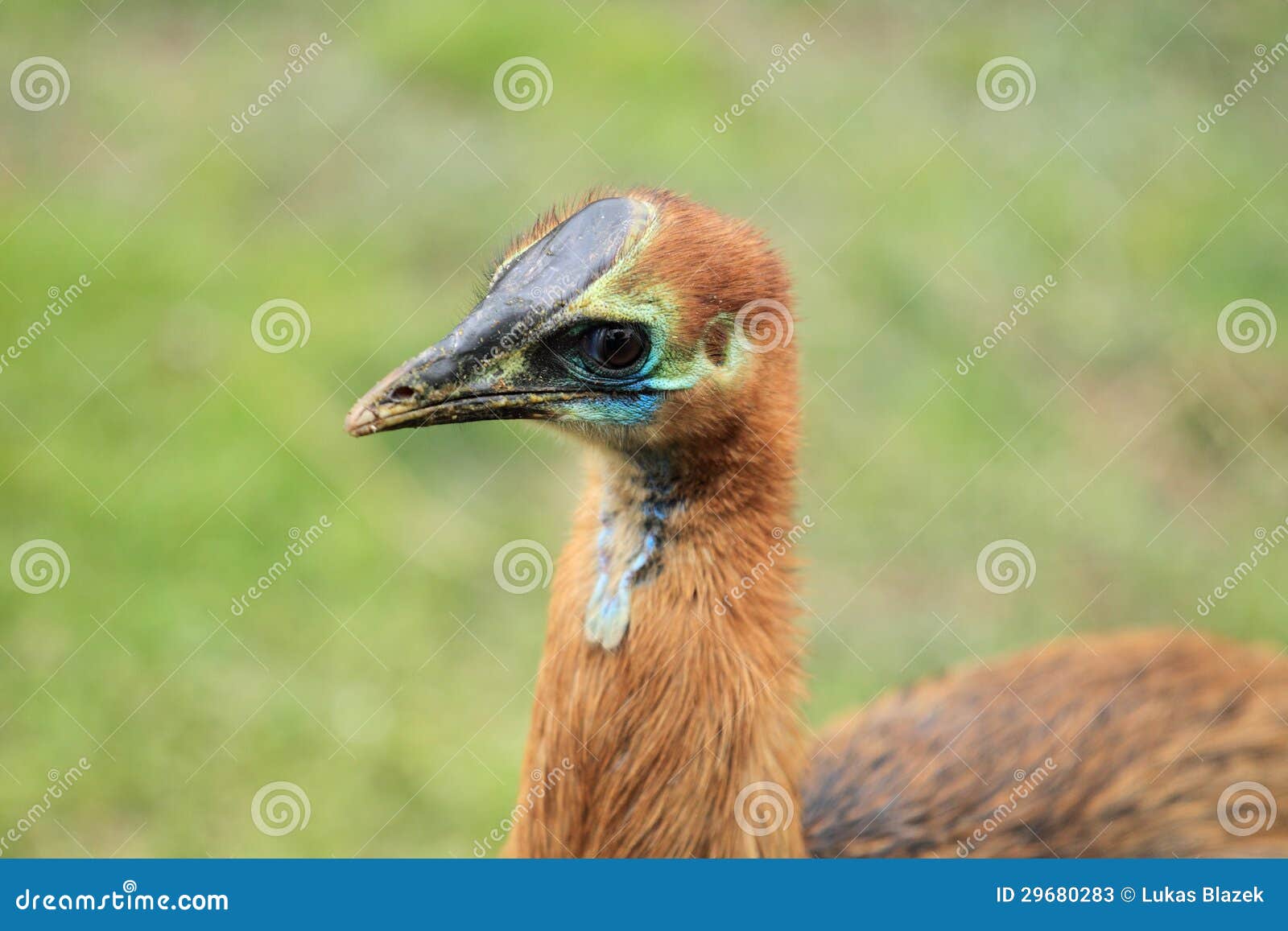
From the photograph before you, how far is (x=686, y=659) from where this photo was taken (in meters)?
3.58

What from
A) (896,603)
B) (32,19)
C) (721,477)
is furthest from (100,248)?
(721,477)

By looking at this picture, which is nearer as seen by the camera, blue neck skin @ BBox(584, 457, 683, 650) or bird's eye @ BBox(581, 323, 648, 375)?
bird's eye @ BBox(581, 323, 648, 375)

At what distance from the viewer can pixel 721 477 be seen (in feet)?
11.9

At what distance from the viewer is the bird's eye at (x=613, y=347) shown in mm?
3453

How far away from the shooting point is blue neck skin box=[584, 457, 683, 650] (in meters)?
3.61

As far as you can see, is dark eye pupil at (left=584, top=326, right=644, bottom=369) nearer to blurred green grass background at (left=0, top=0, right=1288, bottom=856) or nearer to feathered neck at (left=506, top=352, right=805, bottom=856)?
feathered neck at (left=506, top=352, right=805, bottom=856)

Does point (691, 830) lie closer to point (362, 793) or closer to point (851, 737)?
point (851, 737)

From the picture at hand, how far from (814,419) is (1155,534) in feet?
6.61

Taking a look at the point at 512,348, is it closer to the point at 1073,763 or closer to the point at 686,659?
the point at 686,659

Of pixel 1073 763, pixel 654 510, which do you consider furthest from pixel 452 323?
pixel 1073 763

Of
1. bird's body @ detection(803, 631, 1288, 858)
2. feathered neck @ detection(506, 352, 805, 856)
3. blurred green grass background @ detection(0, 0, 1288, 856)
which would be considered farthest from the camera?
blurred green grass background @ detection(0, 0, 1288, 856)

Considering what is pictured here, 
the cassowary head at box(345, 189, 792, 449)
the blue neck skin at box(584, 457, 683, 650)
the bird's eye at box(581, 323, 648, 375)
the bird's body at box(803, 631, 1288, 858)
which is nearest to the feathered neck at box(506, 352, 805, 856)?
the blue neck skin at box(584, 457, 683, 650)

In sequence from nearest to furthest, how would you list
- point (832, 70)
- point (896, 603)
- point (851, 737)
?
point (851, 737) < point (896, 603) < point (832, 70)

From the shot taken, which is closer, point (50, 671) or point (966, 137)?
point (50, 671)
